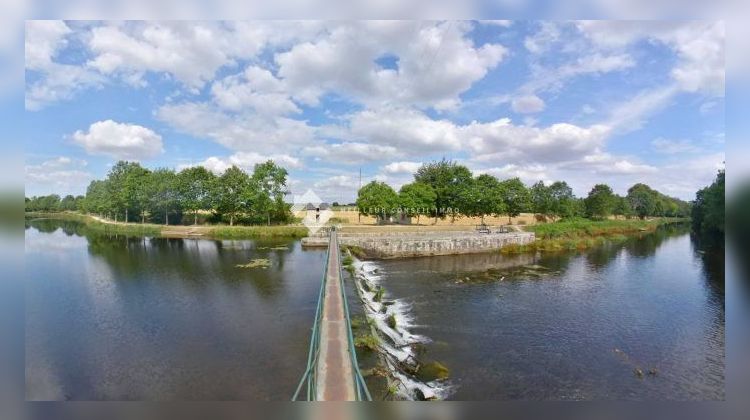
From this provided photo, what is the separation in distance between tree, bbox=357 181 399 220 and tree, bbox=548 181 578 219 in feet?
87.1

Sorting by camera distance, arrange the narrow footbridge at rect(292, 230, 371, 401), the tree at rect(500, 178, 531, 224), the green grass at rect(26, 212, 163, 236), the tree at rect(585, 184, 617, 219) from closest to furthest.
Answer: the narrow footbridge at rect(292, 230, 371, 401) < the green grass at rect(26, 212, 163, 236) < the tree at rect(500, 178, 531, 224) < the tree at rect(585, 184, 617, 219)

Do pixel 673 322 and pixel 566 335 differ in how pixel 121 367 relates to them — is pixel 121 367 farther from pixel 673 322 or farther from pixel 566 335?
pixel 673 322

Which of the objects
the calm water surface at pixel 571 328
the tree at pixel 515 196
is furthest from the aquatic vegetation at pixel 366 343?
the tree at pixel 515 196

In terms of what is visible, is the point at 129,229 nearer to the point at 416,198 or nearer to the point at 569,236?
Answer: the point at 416,198

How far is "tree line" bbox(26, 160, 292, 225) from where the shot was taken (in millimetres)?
48156

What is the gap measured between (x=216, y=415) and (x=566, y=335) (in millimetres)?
11652

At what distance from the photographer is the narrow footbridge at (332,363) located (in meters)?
6.53

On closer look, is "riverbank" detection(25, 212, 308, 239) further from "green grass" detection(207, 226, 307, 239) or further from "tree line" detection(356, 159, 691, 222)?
"tree line" detection(356, 159, 691, 222)

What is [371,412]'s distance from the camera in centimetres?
680

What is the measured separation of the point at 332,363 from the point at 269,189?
42.8m

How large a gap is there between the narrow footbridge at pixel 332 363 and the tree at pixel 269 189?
37.1 metres

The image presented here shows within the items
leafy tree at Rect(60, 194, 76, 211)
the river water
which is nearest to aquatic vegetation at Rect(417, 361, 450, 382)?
the river water

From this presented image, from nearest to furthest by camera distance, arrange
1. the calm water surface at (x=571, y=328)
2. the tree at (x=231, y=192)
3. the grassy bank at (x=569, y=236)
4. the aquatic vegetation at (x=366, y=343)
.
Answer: the calm water surface at (x=571, y=328)
the aquatic vegetation at (x=366, y=343)
the grassy bank at (x=569, y=236)
the tree at (x=231, y=192)

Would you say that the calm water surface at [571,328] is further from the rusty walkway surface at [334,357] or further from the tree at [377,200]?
the tree at [377,200]
